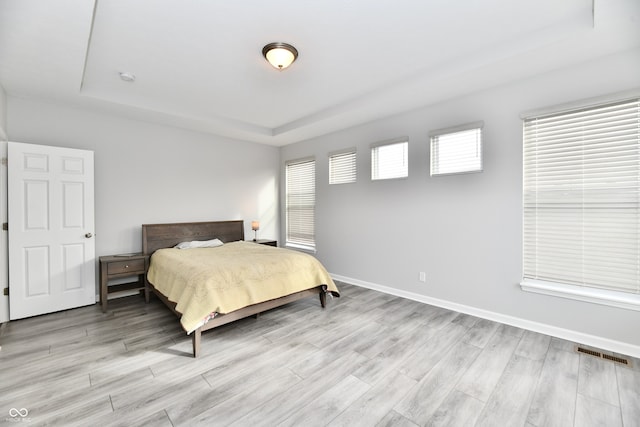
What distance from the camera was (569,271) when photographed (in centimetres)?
271

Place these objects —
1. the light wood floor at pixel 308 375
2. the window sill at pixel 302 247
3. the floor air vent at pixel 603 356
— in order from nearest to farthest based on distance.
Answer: the light wood floor at pixel 308 375 < the floor air vent at pixel 603 356 < the window sill at pixel 302 247

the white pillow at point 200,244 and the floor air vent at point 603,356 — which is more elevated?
the white pillow at point 200,244

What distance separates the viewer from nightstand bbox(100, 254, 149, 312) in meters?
3.46

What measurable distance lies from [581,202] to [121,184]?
5.48 m

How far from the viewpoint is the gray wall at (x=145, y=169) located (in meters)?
3.56

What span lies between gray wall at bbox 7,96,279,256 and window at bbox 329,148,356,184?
5.20 ft

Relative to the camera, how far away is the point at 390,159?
4.12 meters

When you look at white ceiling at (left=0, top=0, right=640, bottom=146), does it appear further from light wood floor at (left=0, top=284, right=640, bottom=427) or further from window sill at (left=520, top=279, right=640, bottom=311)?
light wood floor at (left=0, top=284, right=640, bottom=427)

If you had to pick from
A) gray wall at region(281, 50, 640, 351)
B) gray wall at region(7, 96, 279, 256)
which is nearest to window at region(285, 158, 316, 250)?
gray wall at region(7, 96, 279, 256)

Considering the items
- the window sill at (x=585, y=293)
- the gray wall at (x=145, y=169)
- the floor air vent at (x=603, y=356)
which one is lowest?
the floor air vent at (x=603, y=356)

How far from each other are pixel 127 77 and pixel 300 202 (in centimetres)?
332

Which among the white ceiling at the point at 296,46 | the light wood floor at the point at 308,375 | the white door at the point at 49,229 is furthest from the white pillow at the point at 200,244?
the white ceiling at the point at 296,46

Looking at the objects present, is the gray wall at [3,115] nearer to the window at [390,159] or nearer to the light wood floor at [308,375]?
the light wood floor at [308,375]

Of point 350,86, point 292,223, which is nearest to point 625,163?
point 350,86
